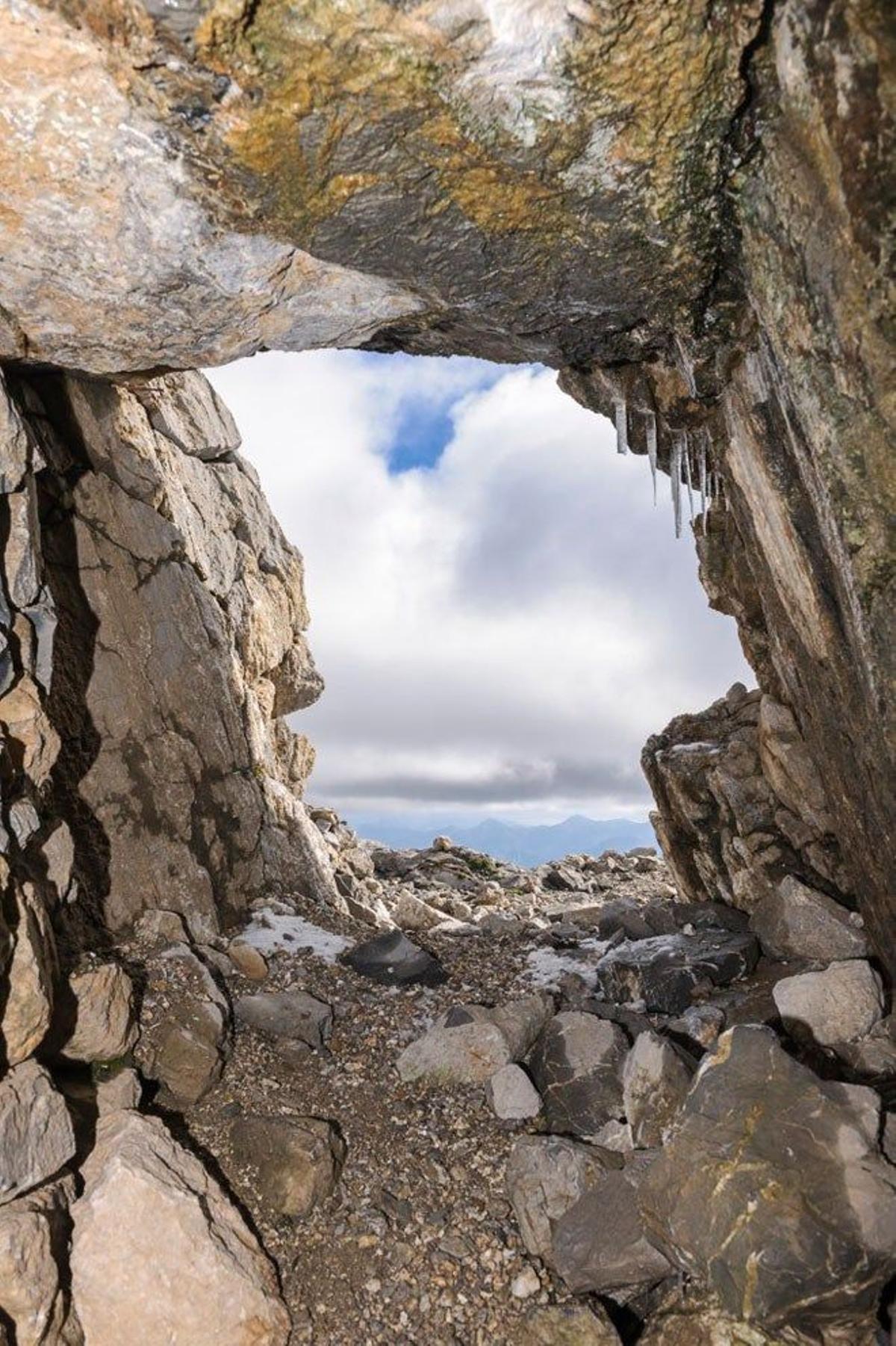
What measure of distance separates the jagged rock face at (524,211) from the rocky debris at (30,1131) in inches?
115

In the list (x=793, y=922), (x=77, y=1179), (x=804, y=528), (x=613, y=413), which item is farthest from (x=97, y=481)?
(x=793, y=922)

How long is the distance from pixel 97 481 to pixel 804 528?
32.3 feet

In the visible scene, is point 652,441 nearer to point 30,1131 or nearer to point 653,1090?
point 653,1090

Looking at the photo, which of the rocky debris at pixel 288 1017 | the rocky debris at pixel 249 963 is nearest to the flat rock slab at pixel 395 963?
the rocky debris at pixel 249 963

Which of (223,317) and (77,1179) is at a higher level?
(223,317)

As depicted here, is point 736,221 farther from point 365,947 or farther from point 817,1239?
point 365,947

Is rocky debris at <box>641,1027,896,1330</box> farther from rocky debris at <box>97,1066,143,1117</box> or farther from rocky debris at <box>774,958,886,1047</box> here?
rocky debris at <box>97,1066,143,1117</box>

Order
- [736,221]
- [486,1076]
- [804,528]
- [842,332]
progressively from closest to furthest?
1. [842,332]
2. [736,221]
3. [804,528]
4. [486,1076]

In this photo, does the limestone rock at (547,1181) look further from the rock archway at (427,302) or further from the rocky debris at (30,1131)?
the rock archway at (427,302)

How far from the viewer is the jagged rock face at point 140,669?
28.5 feet

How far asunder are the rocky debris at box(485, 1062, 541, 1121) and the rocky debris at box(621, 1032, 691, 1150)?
38.2 inches

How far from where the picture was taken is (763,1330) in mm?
5086

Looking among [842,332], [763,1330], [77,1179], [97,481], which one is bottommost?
[763,1330]

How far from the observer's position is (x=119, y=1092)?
22.9ft
